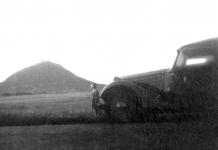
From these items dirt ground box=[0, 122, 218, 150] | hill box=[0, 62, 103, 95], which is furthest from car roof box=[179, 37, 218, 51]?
hill box=[0, 62, 103, 95]

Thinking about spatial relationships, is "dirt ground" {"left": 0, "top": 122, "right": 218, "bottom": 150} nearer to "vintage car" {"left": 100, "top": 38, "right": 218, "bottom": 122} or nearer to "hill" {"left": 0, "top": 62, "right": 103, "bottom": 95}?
"vintage car" {"left": 100, "top": 38, "right": 218, "bottom": 122}

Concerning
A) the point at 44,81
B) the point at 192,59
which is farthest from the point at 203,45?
the point at 44,81

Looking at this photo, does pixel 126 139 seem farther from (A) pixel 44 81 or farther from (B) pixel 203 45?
(A) pixel 44 81

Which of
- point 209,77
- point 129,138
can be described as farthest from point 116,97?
point 129,138

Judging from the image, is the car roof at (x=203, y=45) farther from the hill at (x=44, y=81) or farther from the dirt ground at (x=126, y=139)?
the hill at (x=44, y=81)

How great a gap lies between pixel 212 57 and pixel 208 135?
2.68 meters

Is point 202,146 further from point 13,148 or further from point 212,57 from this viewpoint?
point 212,57

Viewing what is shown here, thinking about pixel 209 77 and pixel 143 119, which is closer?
pixel 209 77

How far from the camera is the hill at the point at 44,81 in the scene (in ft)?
208

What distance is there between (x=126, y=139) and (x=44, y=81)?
61780 mm

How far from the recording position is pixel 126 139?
6.30 meters

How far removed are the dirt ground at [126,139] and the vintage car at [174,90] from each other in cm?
88

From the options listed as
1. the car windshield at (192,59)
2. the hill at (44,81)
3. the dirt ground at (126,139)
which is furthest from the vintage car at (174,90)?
the hill at (44,81)

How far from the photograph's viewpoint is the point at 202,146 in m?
5.04
